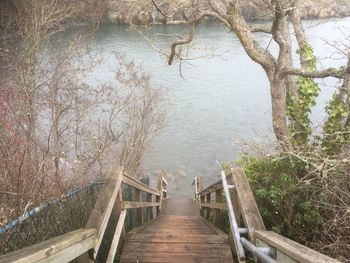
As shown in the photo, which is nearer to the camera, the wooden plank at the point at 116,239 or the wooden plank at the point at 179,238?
the wooden plank at the point at 116,239

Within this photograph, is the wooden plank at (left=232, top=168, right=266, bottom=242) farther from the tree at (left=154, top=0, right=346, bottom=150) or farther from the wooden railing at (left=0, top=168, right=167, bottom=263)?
the tree at (left=154, top=0, right=346, bottom=150)

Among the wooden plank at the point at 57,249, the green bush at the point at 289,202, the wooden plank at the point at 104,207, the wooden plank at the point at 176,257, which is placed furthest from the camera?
the green bush at the point at 289,202

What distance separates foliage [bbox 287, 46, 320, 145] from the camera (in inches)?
354

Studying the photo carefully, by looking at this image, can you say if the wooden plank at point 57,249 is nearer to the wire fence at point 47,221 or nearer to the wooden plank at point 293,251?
the wire fence at point 47,221

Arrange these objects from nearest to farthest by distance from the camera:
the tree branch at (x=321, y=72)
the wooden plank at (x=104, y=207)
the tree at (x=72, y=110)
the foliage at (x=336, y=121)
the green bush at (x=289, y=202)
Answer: the wooden plank at (x=104, y=207), the green bush at (x=289, y=202), the tree branch at (x=321, y=72), the foliage at (x=336, y=121), the tree at (x=72, y=110)

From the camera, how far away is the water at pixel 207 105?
20.0 m

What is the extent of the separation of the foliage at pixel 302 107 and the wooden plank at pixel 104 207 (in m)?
5.99

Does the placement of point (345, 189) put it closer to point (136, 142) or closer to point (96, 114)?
point (136, 142)

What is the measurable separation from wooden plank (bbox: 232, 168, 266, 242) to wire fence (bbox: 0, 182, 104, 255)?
1.87 metres

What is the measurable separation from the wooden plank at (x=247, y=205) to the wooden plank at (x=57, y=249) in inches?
52.6

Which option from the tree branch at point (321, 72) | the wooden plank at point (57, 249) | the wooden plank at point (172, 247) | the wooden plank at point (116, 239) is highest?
the tree branch at point (321, 72)

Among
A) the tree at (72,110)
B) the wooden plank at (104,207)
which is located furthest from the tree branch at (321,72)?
the tree at (72,110)

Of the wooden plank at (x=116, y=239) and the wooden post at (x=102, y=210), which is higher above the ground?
the wooden post at (x=102, y=210)

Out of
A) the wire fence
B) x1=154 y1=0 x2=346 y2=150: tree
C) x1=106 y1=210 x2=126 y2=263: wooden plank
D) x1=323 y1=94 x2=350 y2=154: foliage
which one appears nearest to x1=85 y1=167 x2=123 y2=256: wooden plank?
x1=106 y1=210 x2=126 y2=263: wooden plank
